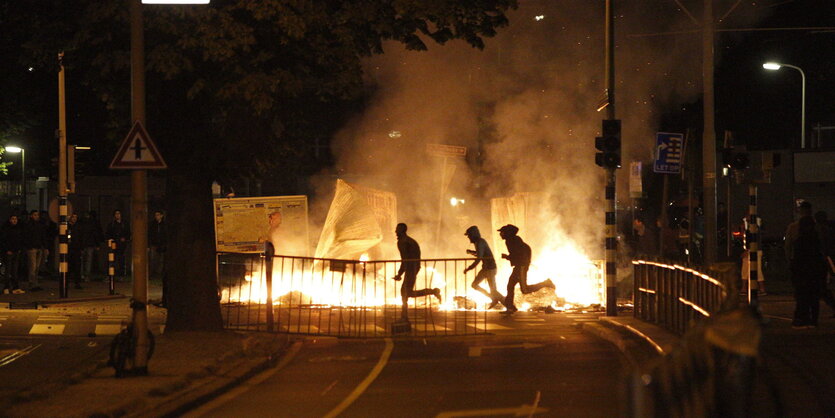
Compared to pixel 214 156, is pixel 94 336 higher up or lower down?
lower down

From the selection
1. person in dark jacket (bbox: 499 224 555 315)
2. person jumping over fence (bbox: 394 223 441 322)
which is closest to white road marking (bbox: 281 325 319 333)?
person jumping over fence (bbox: 394 223 441 322)

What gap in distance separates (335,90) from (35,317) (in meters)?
6.61

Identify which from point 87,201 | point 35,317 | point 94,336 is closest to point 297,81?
point 94,336

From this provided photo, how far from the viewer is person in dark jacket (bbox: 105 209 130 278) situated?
977 inches

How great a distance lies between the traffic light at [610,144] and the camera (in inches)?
627

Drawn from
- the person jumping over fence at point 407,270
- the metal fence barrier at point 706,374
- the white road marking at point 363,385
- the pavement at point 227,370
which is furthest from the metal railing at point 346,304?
the metal fence barrier at point 706,374

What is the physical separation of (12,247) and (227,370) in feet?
41.1

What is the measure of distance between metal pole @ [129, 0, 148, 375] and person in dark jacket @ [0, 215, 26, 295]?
12329 mm

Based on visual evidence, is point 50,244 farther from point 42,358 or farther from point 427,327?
point 42,358

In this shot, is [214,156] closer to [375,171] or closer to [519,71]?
[519,71]

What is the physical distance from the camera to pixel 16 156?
41906 millimetres

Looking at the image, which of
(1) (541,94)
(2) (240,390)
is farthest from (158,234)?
(2) (240,390)

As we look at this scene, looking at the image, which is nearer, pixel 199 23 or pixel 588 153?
pixel 199 23

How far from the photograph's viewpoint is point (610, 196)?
1609 centimetres
